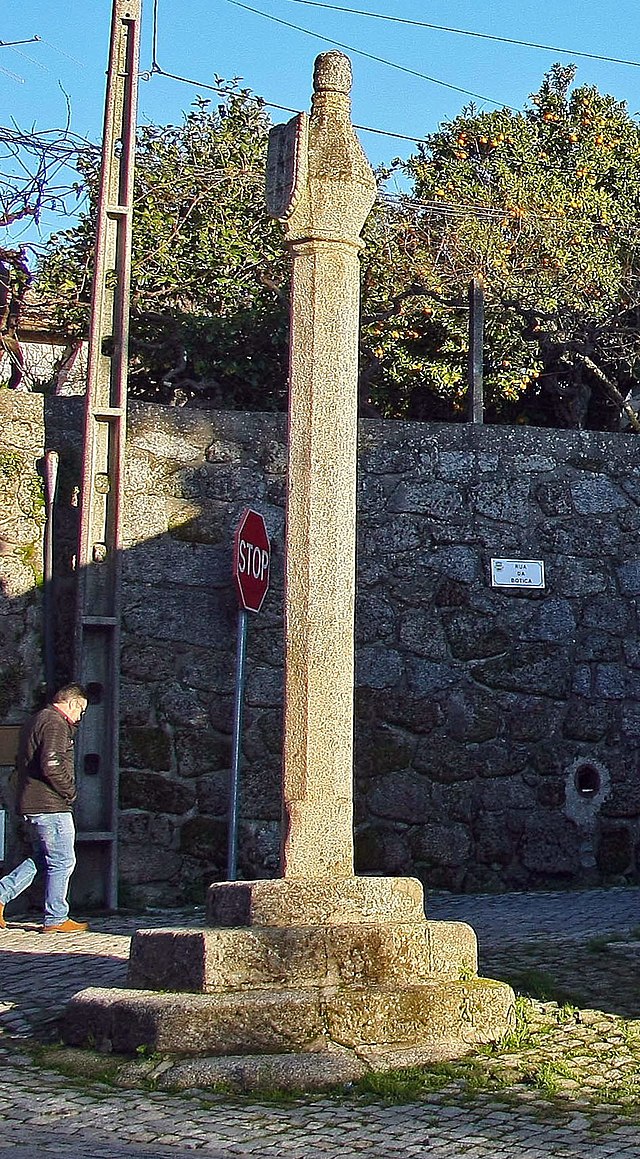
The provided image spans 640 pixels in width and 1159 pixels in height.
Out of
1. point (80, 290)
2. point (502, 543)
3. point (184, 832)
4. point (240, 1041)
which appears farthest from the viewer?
point (80, 290)

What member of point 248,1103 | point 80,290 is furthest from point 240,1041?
point 80,290

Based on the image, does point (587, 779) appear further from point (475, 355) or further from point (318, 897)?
point (318, 897)

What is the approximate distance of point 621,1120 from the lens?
162 inches

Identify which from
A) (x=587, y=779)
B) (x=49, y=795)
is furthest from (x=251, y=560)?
(x=587, y=779)

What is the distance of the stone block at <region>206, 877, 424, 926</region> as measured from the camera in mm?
5031

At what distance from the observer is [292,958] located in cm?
492

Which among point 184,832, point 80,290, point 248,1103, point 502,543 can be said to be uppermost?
point 80,290

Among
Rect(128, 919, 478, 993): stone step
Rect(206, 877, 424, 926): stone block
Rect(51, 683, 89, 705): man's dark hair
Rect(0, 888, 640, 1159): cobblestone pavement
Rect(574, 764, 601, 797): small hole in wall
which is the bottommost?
Rect(0, 888, 640, 1159): cobblestone pavement

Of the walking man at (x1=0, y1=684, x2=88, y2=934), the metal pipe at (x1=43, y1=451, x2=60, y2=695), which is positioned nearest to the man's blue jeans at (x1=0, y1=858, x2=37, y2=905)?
the walking man at (x1=0, y1=684, x2=88, y2=934)

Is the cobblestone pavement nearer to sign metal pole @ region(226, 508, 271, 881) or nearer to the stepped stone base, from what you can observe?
the stepped stone base

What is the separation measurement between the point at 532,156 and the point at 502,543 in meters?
4.86

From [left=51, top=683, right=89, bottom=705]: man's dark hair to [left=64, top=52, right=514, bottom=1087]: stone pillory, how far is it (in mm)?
2445

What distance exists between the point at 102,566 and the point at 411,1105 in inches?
173

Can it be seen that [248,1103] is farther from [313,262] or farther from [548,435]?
[548,435]
